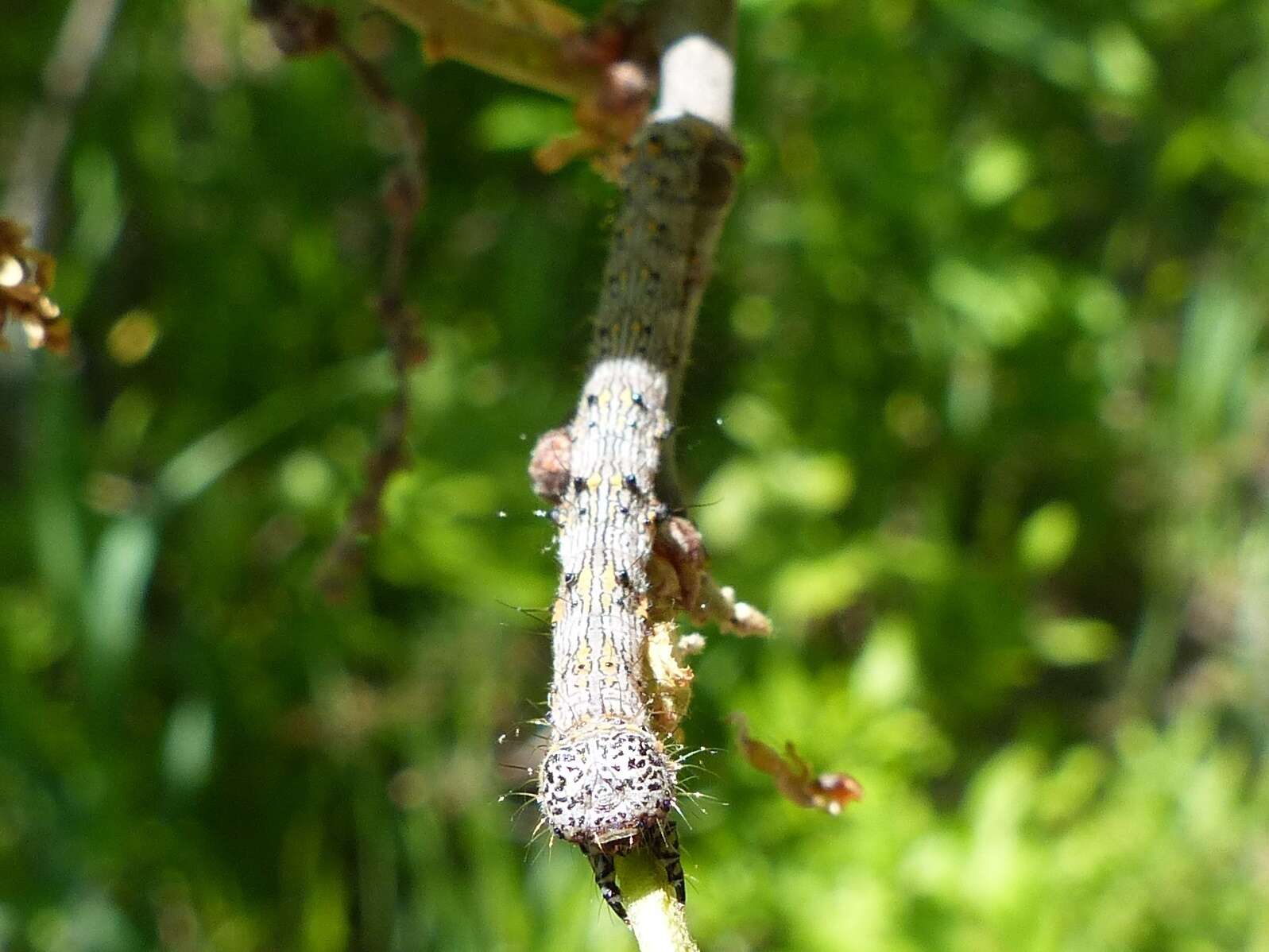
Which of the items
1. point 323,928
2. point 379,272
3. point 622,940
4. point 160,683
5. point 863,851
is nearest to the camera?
point 863,851

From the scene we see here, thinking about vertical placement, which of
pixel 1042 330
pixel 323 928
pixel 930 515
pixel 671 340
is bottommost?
pixel 671 340

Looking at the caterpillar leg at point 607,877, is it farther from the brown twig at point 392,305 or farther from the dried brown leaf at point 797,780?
the brown twig at point 392,305

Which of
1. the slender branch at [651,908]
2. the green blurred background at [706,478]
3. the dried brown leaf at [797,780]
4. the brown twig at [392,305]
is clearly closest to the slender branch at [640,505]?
the slender branch at [651,908]

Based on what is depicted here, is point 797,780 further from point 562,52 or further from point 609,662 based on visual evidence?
point 562,52

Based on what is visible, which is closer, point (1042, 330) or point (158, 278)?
point (1042, 330)

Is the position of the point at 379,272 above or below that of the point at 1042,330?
above

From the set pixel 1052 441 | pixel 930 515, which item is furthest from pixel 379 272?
pixel 1052 441

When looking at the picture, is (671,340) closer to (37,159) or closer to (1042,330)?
(1042,330)
